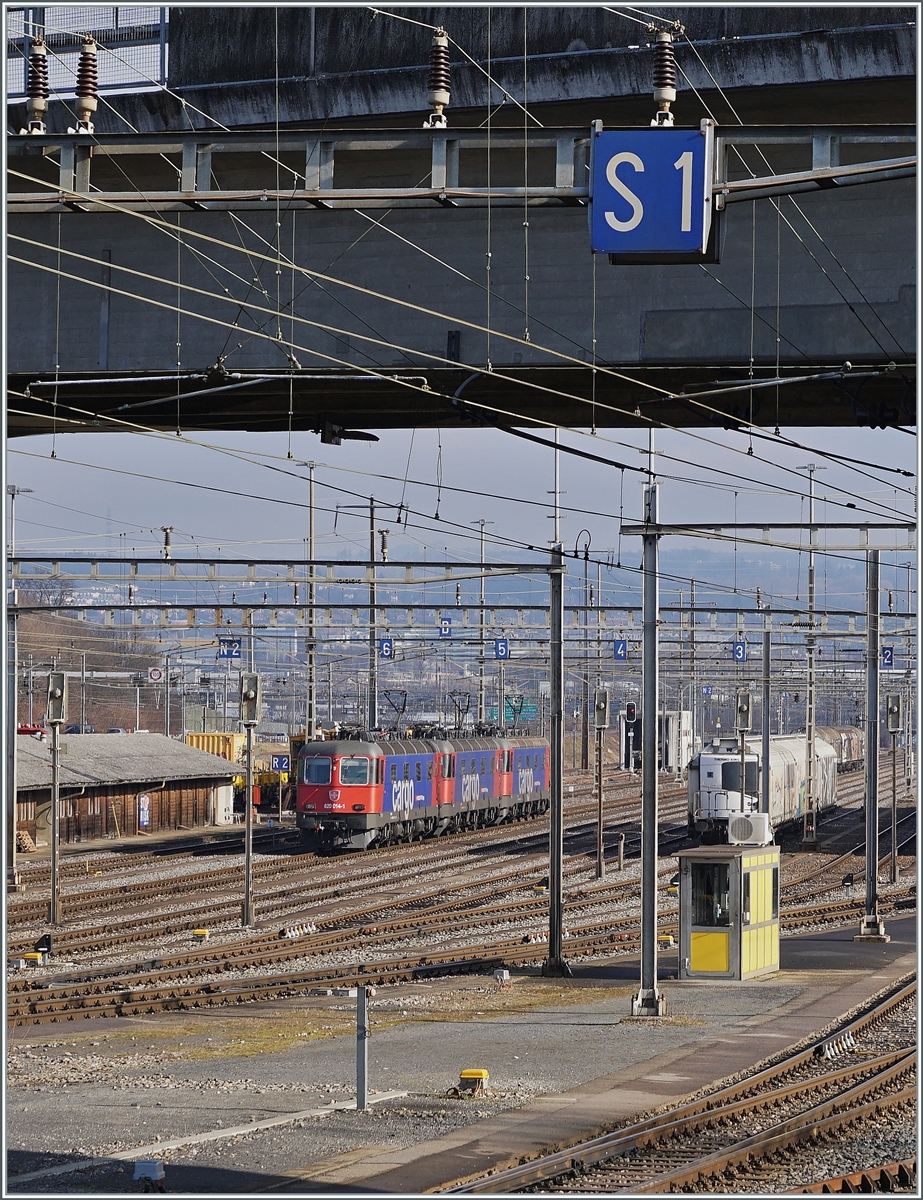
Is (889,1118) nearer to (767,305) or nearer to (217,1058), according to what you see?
(217,1058)

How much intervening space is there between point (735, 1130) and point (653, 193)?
761 cm

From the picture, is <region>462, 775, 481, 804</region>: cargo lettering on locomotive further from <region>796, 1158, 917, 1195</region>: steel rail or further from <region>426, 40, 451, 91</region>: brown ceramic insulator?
<region>796, 1158, 917, 1195</region>: steel rail

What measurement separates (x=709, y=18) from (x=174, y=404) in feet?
24.9

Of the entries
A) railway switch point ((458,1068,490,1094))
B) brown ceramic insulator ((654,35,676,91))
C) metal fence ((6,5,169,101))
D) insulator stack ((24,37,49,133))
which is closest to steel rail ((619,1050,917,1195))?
railway switch point ((458,1068,490,1094))

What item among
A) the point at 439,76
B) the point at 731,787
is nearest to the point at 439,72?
the point at 439,76

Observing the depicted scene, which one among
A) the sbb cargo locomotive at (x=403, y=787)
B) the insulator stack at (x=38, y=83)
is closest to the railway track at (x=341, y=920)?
the sbb cargo locomotive at (x=403, y=787)

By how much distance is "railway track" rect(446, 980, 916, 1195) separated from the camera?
1160 centimetres

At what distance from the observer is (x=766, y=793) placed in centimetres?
4612

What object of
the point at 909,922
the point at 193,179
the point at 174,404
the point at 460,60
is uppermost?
the point at 460,60

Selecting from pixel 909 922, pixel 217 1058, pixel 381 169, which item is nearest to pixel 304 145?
pixel 381 169

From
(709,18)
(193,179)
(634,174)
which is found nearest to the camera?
(634,174)

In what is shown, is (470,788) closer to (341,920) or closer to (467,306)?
(341,920)

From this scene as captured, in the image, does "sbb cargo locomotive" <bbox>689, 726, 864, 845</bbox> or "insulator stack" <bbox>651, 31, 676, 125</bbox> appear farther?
"sbb cargo locomotive" <bbox>689, 726, 864, 845</bbox>

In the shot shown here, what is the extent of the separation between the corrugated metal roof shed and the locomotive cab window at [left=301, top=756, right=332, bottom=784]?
6.57 m
